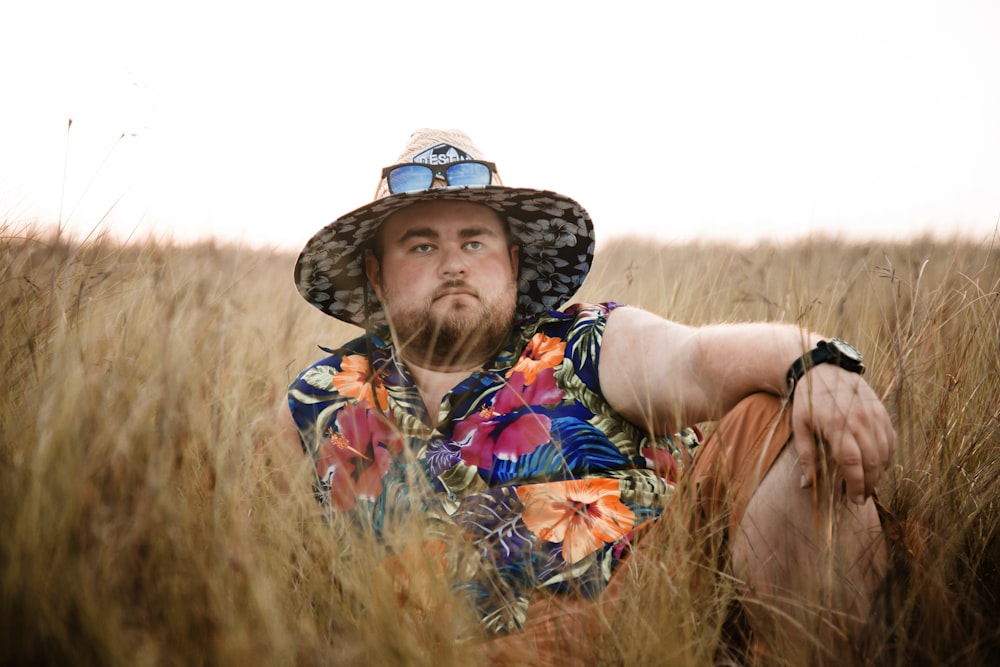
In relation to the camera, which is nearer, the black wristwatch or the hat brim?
the black wristwatch

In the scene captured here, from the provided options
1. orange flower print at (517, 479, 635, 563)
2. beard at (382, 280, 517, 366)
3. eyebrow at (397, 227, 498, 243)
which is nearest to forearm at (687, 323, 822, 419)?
orange flower print at (517, 479, 635, 563)

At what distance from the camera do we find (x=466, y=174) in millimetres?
2496

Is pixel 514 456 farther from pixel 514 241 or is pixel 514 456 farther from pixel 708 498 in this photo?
pixel 514 241

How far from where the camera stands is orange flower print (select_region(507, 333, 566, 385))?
7.59 ft

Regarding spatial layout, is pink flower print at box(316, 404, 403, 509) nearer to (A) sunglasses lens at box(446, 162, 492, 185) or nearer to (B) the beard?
(B) the beard

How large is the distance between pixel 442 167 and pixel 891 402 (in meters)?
→ 1.77

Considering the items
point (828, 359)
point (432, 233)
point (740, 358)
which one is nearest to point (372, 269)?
point (432, 233)

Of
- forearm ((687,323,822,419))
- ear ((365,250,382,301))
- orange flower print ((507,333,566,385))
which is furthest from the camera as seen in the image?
ear ((365,250,382,301))

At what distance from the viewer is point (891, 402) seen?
2.29 meters

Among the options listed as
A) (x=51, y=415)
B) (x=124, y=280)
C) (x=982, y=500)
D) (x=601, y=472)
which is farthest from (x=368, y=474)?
(x=982, y=500)

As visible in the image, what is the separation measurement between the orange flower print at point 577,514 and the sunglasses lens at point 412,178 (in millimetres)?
1155

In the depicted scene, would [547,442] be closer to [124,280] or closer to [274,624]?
[274,624]

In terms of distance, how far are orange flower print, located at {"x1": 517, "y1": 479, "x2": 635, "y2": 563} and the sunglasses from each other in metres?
1.14

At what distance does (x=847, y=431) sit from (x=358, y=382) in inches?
63.6
